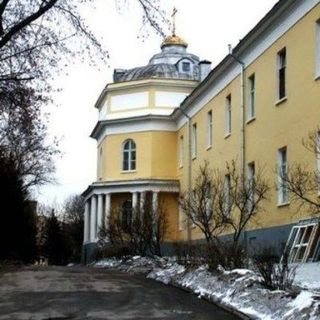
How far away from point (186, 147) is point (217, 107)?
26.4 feet

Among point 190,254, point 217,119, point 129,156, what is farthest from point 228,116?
point 129,156

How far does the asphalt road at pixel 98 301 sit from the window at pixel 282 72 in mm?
10746

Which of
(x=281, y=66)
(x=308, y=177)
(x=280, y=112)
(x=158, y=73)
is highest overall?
(x=158, y=73)

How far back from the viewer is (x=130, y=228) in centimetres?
3192

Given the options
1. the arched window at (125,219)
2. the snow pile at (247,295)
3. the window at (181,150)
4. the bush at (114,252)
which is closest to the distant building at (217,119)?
the window at (181,150)

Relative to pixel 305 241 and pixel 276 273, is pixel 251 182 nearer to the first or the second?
pixel 305 241

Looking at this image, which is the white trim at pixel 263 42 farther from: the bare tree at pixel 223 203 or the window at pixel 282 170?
the bare tree at pixel 223 203

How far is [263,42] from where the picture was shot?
2867cm

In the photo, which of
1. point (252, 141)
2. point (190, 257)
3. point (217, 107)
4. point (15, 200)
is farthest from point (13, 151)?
point (190, 257)

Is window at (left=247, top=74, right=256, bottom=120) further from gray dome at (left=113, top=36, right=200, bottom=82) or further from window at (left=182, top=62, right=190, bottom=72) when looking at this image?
window at (left=182, top=62, right=190, bottom=72)

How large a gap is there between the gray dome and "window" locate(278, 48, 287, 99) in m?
22.7

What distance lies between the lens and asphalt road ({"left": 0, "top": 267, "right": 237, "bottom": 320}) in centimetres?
1190

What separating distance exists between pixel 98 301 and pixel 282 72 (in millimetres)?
15574

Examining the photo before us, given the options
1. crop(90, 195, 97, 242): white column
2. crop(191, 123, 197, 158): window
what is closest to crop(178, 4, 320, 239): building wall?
crop(191, 123, 197, 158): window
